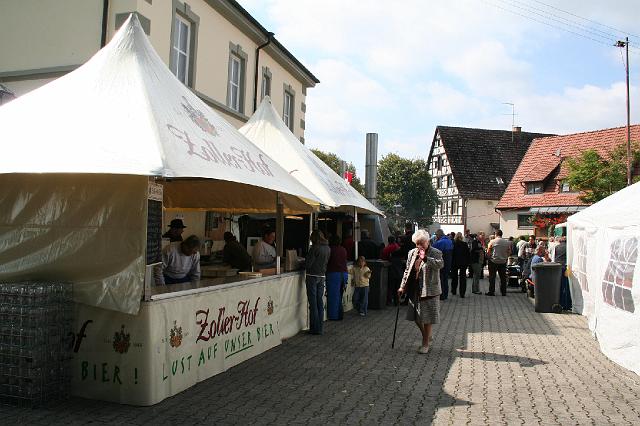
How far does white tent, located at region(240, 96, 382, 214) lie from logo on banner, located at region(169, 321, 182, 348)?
505cm

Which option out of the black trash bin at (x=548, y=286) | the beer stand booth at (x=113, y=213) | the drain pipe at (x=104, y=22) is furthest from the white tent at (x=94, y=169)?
the black trash bin at (x=548, y=286)

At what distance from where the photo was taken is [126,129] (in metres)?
5.45

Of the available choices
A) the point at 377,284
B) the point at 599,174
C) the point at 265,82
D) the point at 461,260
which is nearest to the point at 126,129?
the point at 377,284

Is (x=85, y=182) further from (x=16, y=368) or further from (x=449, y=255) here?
(x=449, y=255)

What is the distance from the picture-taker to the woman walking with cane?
8086 millimetres

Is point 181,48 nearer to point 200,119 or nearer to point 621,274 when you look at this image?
point 200,119

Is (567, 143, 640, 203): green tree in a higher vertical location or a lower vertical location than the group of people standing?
higher

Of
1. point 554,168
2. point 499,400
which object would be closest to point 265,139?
point 499,400

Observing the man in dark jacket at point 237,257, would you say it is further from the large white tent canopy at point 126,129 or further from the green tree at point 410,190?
the green tree at point 410,190

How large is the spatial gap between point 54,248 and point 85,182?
2.35 ft

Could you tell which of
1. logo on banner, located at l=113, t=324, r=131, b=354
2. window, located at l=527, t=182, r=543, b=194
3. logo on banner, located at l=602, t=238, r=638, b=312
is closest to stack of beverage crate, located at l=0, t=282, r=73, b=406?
logo on banner, located at l=113, t=324, r=131, b=354

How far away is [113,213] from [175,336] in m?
1.36

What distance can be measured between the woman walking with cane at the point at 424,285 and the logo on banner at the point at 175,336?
3.48 metres

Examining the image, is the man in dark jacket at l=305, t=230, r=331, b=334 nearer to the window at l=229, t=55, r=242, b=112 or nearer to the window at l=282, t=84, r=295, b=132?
the window at l=229, t=55, r=242, b=112
